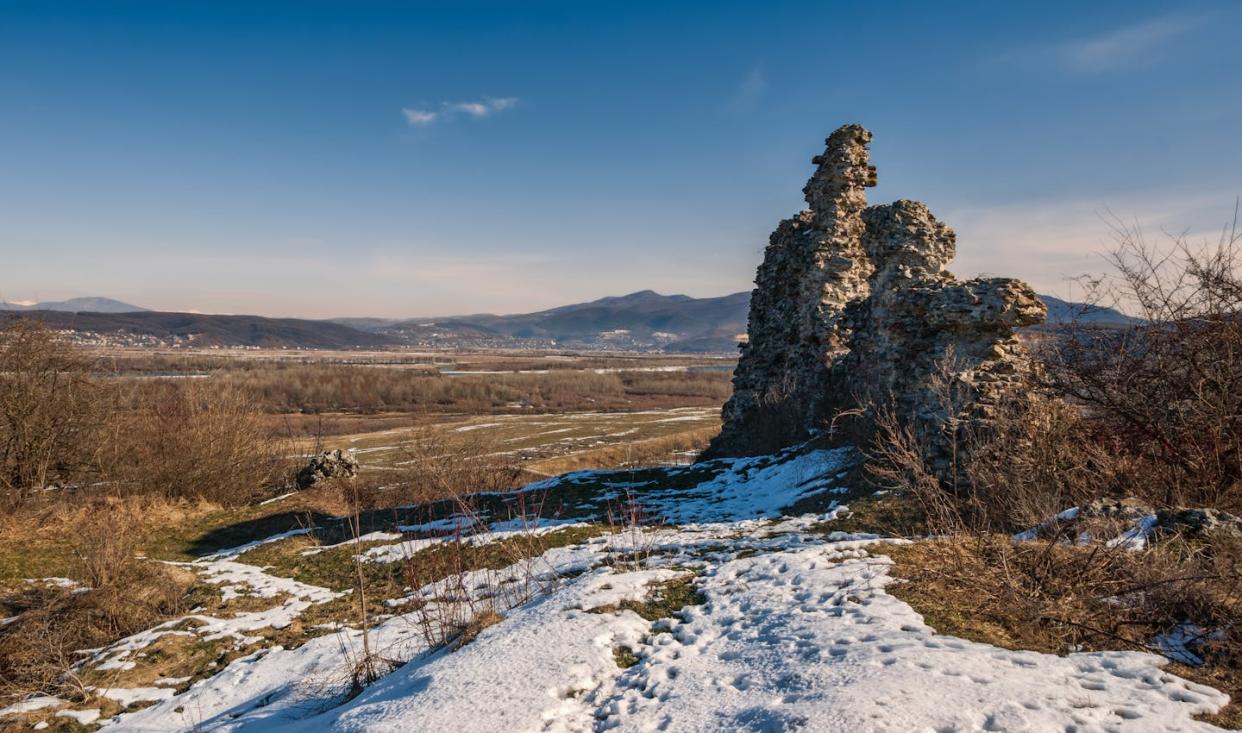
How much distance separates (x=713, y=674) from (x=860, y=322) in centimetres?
1216

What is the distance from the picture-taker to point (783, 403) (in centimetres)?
1775

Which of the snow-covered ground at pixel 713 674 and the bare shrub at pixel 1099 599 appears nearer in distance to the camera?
the snow-covered ground at pixel 713 674

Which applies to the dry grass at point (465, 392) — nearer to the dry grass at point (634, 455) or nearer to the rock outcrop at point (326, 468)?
the dry grass at point (634, 455)

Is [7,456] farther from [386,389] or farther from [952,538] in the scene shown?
[386,389]

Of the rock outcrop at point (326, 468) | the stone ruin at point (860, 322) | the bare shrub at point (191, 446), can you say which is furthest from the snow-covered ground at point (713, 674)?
the rock outcrop at point (326, 468)

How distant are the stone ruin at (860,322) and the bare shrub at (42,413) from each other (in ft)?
54.9

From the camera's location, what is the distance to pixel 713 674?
4.05 meters

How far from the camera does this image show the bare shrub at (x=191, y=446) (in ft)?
51.3

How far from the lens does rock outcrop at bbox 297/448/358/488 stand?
1866 cm

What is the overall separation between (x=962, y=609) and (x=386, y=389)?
90271 millimetres

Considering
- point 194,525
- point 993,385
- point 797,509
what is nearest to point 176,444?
point 194,525

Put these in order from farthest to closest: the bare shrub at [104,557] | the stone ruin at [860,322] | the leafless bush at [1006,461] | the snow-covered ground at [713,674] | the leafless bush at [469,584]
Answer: the stone ruin at [860,322], the bare shrub at [104,557], the leafless bush at [1006,461], the leafless bush at [469,584], the snow-covered ground at [713,674]

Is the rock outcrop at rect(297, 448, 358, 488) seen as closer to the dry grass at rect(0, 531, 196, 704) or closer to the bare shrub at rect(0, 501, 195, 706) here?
the bare shrub at rect(0, 501, 195, 706)

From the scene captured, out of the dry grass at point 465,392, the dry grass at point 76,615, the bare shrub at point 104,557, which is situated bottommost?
the dry grass at point 465,392
